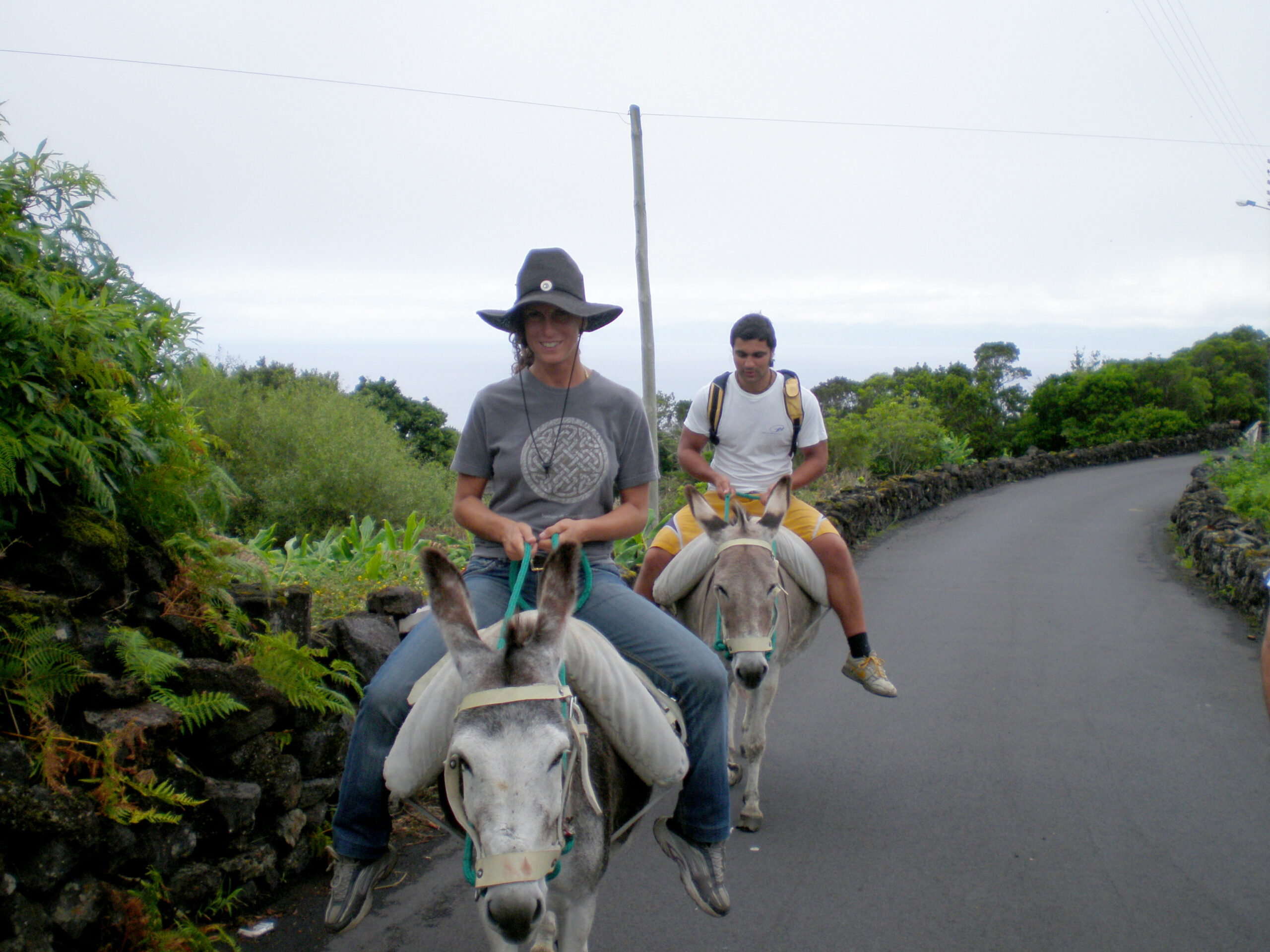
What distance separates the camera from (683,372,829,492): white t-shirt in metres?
5.47

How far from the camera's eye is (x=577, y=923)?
270 centimetres

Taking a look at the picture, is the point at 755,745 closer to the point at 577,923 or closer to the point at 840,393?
the point at 577,923

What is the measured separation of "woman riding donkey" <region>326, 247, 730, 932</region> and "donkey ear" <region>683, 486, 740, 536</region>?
1.18 m

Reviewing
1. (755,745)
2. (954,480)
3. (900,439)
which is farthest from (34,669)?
(954,480)

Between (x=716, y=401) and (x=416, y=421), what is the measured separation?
94.6 feet

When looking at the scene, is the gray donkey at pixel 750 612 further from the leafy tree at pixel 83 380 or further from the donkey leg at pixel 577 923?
the leafy tree at pixel 83 380

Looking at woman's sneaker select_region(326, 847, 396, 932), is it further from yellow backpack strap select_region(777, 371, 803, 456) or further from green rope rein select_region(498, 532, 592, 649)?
yellow backpack strap select_region(777, 371, 803, 456)

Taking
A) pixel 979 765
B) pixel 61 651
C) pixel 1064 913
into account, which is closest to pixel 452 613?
pixel 61 651

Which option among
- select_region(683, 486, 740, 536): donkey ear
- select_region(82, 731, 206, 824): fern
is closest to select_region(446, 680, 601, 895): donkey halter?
select_region(82, 731, 206, 824): fern

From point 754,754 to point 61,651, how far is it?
3.42m

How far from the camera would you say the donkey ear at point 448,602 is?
2318mm

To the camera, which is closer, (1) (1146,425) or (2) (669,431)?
(2) (669,431)

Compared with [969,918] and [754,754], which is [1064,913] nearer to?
[969,918]

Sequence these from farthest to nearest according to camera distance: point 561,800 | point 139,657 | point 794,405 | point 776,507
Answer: point 794,405
point 776,507
point 139,657
point 561,800
